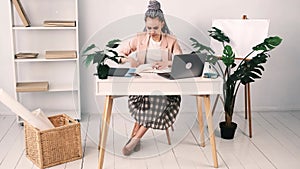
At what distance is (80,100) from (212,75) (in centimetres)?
156

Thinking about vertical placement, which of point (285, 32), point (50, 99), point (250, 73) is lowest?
point (50, 99)

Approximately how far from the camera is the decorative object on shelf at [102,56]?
2629 millimetres

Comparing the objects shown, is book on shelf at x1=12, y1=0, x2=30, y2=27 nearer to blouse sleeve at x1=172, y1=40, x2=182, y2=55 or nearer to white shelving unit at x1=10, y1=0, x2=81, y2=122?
white shelving unit at x1=10, y1=0, x2=81, y2=122

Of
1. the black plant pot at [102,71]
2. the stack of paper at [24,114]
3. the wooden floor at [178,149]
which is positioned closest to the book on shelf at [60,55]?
the wooden floor at [178,149]

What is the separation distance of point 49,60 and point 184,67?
4.40ft

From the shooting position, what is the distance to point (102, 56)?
8.64ft

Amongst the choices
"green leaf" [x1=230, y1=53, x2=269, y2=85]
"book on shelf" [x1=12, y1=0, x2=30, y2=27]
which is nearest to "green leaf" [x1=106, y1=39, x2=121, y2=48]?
"green leaf" [x1=230, y1=53, x2=269, y2=85]

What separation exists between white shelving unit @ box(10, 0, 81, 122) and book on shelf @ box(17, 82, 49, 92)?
0.05 metres

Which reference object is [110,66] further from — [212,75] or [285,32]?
[285,32]

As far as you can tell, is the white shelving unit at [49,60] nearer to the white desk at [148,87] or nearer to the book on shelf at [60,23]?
the book on shelf at [60,23]

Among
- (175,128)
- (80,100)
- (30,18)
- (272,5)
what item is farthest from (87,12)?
(272,5)

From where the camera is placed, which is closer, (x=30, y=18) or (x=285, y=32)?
(x=30, y=18)

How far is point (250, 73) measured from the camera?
10.5ft

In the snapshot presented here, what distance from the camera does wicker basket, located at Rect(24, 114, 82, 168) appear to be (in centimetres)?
284
